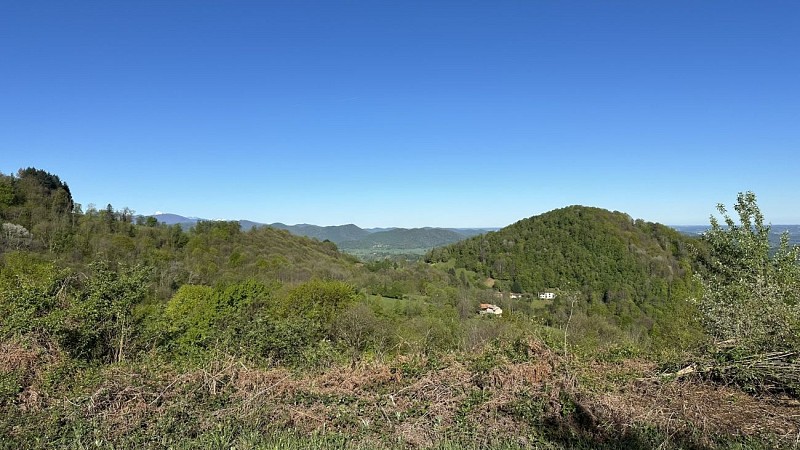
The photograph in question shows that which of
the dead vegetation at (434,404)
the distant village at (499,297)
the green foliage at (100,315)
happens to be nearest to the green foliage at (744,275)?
the dead vegetation at (434,404)

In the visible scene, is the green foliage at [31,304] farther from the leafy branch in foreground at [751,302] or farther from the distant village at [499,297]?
the distant village at [499,297]

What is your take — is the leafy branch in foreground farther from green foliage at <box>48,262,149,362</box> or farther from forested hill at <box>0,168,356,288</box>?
forested hill at <box>0,168,356,288</box>

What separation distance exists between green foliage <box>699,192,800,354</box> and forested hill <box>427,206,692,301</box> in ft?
189

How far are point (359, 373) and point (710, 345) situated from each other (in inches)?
175

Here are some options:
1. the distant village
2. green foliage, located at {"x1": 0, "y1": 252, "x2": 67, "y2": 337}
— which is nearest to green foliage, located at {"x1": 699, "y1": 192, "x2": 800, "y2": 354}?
green foliage, located at {"x1": 0, "y1": 252, "x2": 67, "y2": 337}

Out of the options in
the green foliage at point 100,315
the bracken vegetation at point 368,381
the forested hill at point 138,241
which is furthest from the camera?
the forested hill at point 138,241

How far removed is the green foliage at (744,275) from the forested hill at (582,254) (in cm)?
5771

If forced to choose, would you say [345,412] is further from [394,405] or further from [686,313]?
[686,313]

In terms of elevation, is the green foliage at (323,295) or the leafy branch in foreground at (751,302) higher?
the leafy branch in foreground at (751,302)

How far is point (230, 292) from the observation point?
91.7ft

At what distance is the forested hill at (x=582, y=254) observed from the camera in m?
72.5

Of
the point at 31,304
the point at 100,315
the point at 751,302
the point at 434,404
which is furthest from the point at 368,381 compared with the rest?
the point at 751,302

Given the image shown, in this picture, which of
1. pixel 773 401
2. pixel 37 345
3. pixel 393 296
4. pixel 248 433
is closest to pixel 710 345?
pixel 773 401

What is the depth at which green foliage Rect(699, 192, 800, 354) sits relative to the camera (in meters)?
6.72
